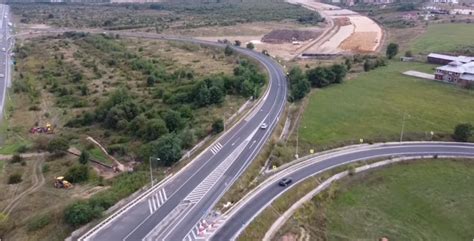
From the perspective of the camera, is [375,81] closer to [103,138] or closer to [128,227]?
[103,138]

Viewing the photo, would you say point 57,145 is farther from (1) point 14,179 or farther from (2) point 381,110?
(2) point 381,110

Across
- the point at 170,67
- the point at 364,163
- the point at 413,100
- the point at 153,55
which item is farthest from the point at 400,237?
the point at 153,55

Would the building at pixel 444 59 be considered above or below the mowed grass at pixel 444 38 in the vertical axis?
below

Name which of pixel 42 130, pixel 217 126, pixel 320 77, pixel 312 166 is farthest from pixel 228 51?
pixel 312 166

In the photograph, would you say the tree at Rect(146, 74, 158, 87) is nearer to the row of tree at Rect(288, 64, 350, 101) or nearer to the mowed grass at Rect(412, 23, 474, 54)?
the row of tree at Rect(288, 64, 350, 101)

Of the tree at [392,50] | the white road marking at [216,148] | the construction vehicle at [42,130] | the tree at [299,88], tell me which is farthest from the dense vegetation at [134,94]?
the tree at [392,50]

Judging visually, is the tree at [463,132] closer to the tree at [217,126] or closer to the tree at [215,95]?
the tree at [217,126]

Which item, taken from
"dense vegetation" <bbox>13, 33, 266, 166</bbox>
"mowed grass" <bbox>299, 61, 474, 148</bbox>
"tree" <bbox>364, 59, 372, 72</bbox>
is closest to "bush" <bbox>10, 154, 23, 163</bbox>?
"dense vegetation" <bbox>13, 33, 266, 166</bbox>
